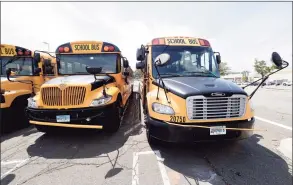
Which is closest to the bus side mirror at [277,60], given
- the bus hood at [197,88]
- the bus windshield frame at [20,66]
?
the bus hood at [197,88]

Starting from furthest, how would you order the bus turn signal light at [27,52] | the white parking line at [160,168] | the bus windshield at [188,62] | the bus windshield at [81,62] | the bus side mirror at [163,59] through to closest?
the bus turn signal light at [27,52] → the bus windshield at [81,62] → the bus windshield at [188,62] → the bus side mirror at [163,59] → the white parking line at [160,168]

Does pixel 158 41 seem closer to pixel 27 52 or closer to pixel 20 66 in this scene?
pixel 27 52

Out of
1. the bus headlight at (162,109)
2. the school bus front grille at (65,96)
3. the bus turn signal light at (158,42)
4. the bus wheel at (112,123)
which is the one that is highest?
the bus turn signal light at (158,42)

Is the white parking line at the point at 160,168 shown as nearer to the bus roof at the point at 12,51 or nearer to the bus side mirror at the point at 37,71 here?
the bus side mirror at the point at 37,71

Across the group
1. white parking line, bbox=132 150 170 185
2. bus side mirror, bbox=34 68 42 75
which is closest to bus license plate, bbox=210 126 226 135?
white parking line, bbox=132 150 170 185

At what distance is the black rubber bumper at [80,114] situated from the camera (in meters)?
4.57

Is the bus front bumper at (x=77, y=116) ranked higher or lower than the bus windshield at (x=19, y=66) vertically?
lower

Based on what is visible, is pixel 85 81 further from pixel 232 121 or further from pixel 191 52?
pixel 232 121

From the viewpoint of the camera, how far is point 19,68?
6.81 m

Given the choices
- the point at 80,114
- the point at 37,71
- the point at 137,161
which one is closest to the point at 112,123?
the point at 80,114

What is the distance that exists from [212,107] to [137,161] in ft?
5.68

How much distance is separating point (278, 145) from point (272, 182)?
1936 mm

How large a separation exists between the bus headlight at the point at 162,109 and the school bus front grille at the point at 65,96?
6.18 feet

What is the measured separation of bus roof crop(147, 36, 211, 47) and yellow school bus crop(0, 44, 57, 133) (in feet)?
12.4
